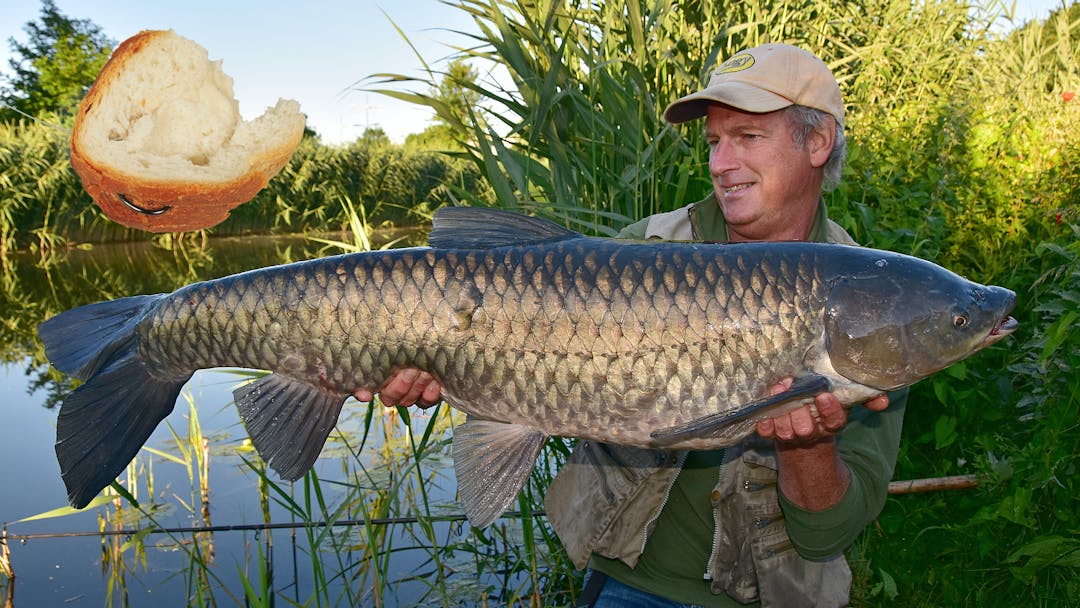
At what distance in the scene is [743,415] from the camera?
161cm

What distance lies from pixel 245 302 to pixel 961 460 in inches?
98.3

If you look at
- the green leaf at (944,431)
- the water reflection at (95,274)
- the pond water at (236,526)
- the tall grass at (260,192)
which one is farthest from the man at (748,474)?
the tall grass at (260,192)

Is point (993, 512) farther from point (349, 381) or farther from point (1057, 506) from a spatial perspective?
point (349, 381)

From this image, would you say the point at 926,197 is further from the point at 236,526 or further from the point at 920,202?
the point at 236,526

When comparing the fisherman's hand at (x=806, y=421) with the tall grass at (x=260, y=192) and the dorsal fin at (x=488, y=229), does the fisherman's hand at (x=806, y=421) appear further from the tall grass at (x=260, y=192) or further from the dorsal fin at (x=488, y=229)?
the tall grass at (x=260, y=192)

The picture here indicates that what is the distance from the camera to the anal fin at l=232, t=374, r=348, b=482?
6.32 feet

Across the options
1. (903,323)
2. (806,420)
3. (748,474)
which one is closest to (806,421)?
(806,420)

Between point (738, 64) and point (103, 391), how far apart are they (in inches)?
69.6

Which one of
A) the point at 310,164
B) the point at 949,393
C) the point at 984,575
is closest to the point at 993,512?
the point at 984,575

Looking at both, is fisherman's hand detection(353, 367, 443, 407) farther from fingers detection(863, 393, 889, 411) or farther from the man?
fingers detection(863, 393, 889, 411)

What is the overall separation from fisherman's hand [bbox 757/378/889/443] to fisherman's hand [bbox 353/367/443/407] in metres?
0.72

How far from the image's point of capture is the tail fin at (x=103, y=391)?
1.82 m

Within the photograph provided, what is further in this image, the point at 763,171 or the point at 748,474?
the point at 763,171

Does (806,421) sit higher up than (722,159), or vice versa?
(722,159)
